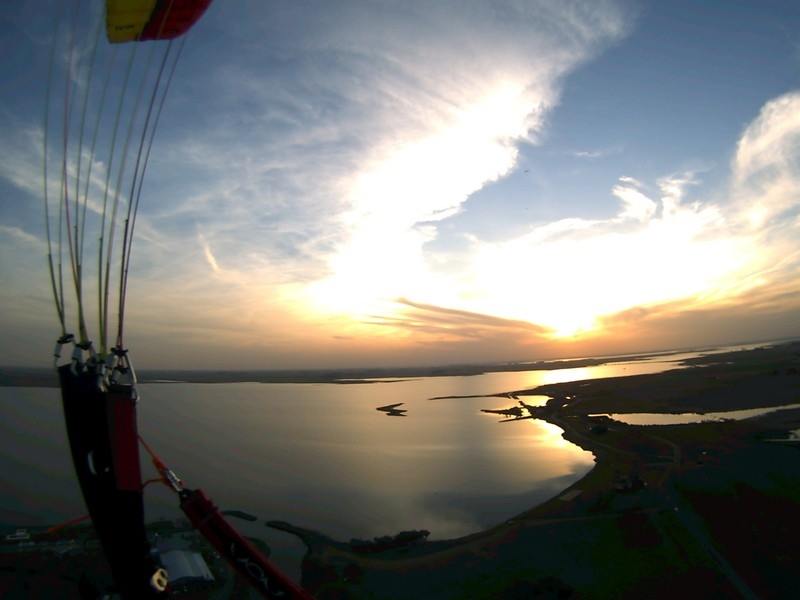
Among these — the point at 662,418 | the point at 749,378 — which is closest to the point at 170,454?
the point at 662,418

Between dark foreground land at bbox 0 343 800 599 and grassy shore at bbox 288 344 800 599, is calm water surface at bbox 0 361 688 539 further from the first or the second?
grassy shore at bbox 288 344 800 599

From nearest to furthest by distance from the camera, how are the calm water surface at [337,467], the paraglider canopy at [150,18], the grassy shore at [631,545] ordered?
the paraglider canopy at [150,18] < the grassy shore at [631,545] < the calm water surface at [337,467]

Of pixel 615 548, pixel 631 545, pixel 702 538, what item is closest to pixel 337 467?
pixel 615 548

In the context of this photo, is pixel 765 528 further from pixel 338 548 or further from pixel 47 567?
pixel 47 567

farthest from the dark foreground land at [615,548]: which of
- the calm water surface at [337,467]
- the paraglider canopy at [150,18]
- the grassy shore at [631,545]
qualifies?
the paraglider canopy at [150,18]

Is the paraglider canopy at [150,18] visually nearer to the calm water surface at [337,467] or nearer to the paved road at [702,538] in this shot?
the paved road at [702,538]

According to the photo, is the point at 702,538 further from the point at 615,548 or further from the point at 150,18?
the point at 150,18

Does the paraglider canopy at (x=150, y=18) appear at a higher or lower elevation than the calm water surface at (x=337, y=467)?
higher
